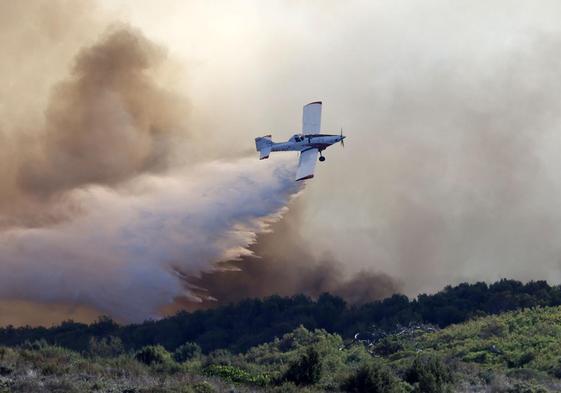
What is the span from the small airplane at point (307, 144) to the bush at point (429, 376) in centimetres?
2288

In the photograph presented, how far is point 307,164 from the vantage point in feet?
316

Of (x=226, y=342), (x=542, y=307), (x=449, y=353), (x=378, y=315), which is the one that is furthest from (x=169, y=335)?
(x=449, y=353)

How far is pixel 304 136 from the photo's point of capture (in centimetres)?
9750

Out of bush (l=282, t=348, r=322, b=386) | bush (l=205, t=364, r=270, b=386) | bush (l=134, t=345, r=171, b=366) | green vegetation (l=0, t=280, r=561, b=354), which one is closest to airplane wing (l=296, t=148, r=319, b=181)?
bush (l=134, t=345, r=171, b=366)

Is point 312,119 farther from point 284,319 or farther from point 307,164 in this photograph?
point 284,319

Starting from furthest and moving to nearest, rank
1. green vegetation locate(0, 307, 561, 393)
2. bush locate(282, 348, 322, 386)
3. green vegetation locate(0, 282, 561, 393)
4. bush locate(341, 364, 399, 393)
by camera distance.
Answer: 1. bush locate(282, 348, 322, 386)
2. bush locate(341, 364, 399, 393)
3. green vegetation locate(0, 282, 561, 393)
4. green vegetation locate(0, 307, 561, 393)

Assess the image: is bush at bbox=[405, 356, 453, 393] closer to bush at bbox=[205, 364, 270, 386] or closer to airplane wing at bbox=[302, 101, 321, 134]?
bush at bbox=[205, 364, 270, 386]

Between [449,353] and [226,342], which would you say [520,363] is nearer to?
[449,353]

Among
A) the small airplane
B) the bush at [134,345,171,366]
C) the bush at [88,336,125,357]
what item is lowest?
the bush at [134,345,171,366]

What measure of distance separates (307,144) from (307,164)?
1787mm

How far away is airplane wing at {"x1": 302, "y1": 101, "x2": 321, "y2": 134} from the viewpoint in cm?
9881

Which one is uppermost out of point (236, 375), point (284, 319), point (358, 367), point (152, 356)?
point (284, 319)

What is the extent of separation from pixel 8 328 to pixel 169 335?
87.9ft

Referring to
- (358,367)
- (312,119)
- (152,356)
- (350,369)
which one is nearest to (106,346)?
(312,119)
